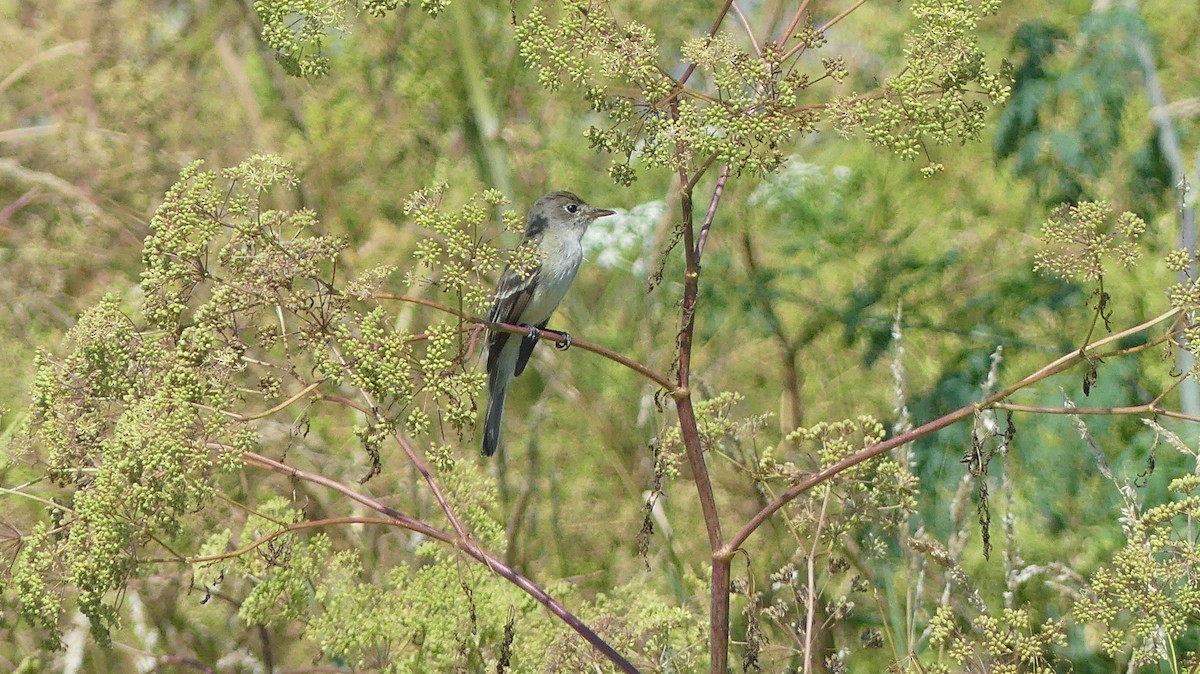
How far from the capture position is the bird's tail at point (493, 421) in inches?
159

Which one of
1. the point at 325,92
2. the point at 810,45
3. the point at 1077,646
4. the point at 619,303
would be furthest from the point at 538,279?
the point at 810,45

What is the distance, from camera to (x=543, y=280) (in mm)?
4652

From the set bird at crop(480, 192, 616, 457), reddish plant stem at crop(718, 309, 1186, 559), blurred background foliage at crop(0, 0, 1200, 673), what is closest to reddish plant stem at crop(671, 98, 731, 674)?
reddish plant stem at crop(718, 309, 1186, 559)

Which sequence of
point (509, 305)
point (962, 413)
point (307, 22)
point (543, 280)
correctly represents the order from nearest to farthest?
point (962, 413), point (307, 22), point (509, 305), point (543, 280)

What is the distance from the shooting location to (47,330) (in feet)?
14.7

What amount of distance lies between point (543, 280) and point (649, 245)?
0.42m

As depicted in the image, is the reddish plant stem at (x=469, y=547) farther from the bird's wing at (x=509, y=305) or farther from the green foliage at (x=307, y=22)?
the bird's wing at (x=509, y=305)

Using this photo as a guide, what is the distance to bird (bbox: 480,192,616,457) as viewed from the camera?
4.53 metres

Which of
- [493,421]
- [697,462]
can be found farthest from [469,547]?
[493,421]

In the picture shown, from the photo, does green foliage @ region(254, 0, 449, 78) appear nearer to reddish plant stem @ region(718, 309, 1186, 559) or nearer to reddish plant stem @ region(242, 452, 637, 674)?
reddish plant stem @ region(242, 452, 637, 674)

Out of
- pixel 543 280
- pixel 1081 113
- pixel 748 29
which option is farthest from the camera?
pixel 543 280

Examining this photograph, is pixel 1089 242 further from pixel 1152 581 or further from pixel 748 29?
pixel 748 29

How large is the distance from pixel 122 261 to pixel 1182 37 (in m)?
4.12

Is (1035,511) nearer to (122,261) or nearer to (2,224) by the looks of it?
(122,261)
